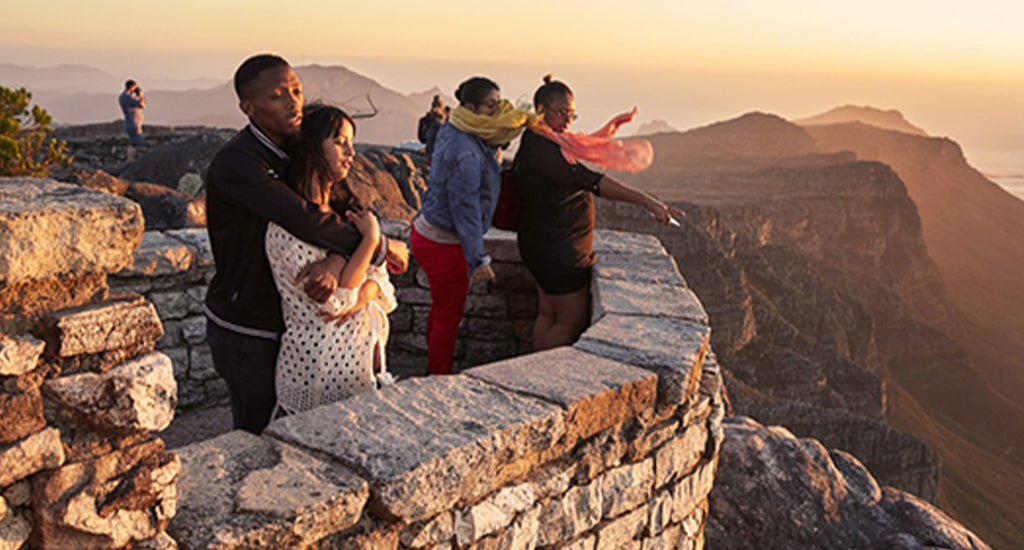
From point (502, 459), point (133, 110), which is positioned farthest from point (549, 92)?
point (133, 110)

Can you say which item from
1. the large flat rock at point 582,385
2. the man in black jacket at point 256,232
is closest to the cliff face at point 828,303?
the large flat rock at point 582,385

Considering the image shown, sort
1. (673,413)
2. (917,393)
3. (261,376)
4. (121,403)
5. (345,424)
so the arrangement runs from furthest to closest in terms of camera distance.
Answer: (917,393) → (673,413) → (261,376) → (345,424) → (121,403)

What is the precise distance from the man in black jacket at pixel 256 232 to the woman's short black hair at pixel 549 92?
1.53m

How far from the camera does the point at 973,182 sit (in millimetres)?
104188

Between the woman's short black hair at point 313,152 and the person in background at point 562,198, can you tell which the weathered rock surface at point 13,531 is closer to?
the woman's short black hair at point 313,152

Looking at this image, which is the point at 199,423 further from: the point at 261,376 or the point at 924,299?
the point at 924,299

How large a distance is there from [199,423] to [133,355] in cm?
340

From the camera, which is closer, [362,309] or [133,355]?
[133,355]

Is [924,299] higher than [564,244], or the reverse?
[564,244]

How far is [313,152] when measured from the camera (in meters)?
2.67

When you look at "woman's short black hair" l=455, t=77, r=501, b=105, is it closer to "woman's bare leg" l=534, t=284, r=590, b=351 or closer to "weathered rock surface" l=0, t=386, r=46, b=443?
"woman's bare leg" l=534, t=284, r=590, b=351

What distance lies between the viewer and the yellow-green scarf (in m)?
3.88

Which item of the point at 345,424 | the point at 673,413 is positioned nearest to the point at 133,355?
the point at 345,424

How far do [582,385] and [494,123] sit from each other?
4.93ft
